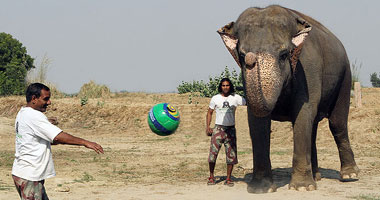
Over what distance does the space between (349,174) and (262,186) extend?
2.61 metres

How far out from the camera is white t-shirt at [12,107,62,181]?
237 inches

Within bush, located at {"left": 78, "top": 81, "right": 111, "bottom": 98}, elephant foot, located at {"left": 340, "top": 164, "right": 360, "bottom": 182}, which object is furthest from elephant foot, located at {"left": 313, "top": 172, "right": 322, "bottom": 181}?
bush, located at {"left": 78, "top": 81, "right": 111, "bottom": 98}

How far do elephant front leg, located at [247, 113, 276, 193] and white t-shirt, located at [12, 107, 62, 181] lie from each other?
14.9ft

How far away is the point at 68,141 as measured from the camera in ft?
19.4

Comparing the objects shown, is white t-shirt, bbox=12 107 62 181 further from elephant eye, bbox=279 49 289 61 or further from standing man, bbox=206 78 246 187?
standing man, bbox=206 78 246 187

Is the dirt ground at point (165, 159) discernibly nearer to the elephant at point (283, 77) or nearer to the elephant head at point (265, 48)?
the elephant at point (283, 77)

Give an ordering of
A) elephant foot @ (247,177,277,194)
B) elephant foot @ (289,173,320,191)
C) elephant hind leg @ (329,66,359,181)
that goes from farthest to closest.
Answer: elephant hind leg @ (329,66,359,181) → elephant foot @ (247,177,277,194) → elephant foot @ (289,173,320,191)

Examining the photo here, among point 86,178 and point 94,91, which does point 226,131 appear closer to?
point 86,178

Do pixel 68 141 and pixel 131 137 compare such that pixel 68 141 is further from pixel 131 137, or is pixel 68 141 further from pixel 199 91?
pixel 199 91

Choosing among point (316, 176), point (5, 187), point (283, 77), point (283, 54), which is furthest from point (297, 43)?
point (5, 187)

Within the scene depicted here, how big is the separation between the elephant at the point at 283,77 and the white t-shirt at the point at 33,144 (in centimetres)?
338

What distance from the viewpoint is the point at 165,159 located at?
1540 cm

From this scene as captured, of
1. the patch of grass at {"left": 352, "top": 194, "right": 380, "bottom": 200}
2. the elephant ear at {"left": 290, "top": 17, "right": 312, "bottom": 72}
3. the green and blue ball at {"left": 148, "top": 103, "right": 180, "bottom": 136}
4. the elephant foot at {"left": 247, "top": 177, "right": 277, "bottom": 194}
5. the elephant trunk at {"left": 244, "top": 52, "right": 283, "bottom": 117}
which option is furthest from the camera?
the green and blue ball at {"left": 148, "top": 103, "right": 180, "bottom": 136}

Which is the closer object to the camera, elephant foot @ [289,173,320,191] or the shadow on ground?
elephant foot @ [289,173,320,191]
